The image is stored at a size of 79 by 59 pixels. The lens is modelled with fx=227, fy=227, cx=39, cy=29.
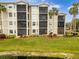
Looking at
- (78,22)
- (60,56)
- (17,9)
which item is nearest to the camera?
(60,56)

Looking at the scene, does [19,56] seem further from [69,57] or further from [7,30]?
[7,30]

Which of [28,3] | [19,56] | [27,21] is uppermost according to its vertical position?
[28,3]

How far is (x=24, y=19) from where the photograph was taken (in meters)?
79.9

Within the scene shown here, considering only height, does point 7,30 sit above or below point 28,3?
below

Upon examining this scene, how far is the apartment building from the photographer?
7962 cm

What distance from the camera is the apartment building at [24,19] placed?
79.6 metres

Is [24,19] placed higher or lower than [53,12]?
lower

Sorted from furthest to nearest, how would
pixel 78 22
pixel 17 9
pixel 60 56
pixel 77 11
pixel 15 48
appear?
1. pixel 78 22
2. pixel 77 11
3. pixel 17 9
4. pixel 15 48
5. pixel 60 56

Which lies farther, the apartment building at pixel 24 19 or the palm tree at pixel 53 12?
the palm tree at pixel 53 12

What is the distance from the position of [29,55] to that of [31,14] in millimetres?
43081

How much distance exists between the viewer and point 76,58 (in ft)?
117

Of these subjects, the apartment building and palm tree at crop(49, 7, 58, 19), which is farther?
palm tree at crop(49, 7, 58, 19)

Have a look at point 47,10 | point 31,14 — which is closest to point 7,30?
point 31,14

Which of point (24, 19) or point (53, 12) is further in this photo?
point (53, 12)
